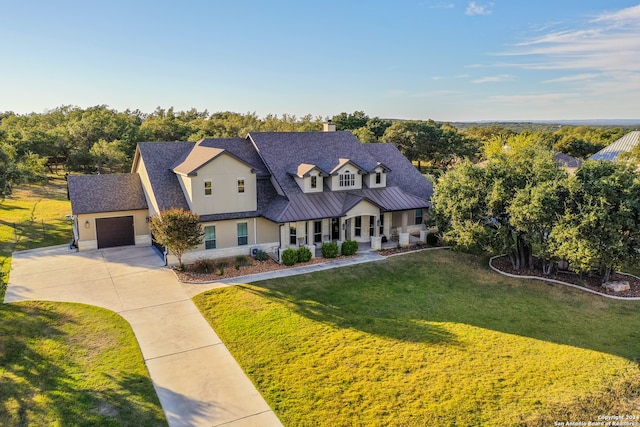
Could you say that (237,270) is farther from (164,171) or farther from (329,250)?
(164,171)

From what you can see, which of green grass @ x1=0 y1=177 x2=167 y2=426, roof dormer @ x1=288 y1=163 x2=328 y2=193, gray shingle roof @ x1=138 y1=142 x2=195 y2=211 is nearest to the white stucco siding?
gray shingle roof @ x1=138 y1=142 x2=195 y2=211

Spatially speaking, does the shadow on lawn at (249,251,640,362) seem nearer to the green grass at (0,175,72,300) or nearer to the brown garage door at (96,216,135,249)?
the brown garage door at (96,216,135,249)

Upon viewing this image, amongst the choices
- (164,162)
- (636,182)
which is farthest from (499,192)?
(164,162)

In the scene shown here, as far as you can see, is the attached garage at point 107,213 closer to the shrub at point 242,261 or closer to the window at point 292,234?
the shrub at point 242,261

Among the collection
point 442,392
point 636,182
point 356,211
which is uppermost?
point 636,182

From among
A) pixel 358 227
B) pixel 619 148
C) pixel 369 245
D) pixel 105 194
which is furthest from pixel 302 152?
pixel 619 148

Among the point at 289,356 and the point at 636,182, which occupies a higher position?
the point at 636,182

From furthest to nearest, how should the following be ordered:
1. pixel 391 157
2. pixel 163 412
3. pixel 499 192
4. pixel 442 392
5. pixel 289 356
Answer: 1. pixel 391 157
2. pixel 499 192
3. pixel 289 356
4. pixel 442 392
5. pixel 163 412

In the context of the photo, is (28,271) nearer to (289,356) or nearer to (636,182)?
(289,356)
